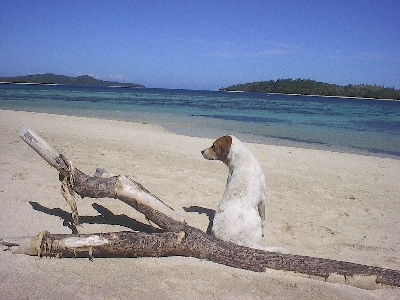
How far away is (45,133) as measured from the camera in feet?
37.9

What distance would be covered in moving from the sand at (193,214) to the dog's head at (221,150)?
1121 mm

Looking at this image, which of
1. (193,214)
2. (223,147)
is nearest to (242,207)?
(223,147)

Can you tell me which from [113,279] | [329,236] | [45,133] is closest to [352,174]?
[329,236]

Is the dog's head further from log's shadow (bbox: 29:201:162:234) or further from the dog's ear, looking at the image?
log's shadow (bbox: 29:201:162:234)

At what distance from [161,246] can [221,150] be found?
1.56 m

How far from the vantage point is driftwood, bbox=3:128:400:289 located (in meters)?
3.18

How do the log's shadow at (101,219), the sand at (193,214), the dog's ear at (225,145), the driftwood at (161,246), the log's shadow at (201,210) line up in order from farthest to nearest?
the log's shadow at (201,210) → the log's shadow at (101,219) → the dog's ear at (225,145) → the driftwood at (161,246) → the sand at (193,214)

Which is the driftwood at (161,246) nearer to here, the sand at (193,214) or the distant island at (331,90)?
the sand at (193,214)

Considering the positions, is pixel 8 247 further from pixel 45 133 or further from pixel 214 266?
pixel 45 133

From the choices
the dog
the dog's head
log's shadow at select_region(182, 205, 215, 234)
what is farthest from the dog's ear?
log's shadow at select_region(182, 205, 215, 234)

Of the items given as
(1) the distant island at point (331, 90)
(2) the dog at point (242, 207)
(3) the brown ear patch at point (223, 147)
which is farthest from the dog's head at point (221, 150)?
(1) the distant island at point (331, 90)

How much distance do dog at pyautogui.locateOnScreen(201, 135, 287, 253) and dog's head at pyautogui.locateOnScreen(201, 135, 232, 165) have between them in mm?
157

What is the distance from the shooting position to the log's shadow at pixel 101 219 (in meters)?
4.38

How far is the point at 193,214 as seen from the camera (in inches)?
203
